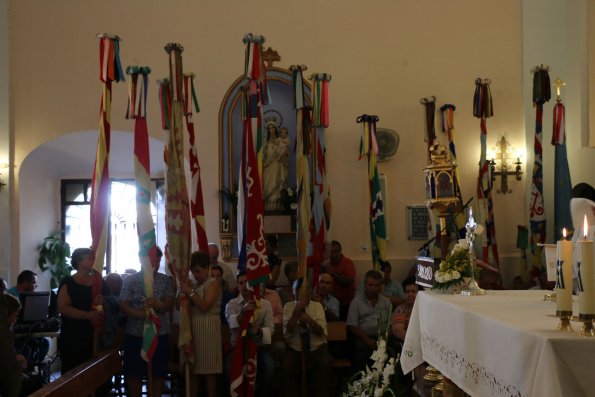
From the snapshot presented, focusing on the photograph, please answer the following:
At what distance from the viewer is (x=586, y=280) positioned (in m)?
2.43

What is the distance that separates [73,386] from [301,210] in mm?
3429

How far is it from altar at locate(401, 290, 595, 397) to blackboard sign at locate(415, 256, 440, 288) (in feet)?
0.50

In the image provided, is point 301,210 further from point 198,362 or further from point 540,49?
point 540,49

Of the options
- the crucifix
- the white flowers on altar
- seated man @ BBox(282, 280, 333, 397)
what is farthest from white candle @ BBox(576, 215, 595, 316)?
the crucifix

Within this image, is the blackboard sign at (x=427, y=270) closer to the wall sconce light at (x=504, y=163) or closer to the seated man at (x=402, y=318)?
the seated man at (x=402, y=318)

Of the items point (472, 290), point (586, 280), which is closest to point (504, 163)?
point (472, 290)

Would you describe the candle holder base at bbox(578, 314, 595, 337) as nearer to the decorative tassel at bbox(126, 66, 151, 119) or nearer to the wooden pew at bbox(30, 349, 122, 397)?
the wooden pew at bbox(30, 349, 122, 397)

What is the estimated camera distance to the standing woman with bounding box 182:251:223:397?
7.03m

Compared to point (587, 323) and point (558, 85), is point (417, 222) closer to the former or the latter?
point (558, 85)

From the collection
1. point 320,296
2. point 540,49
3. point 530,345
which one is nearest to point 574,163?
point 540,49

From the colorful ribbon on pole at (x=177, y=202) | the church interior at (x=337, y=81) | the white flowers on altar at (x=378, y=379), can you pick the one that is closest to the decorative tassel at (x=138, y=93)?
the colorful ribbon on pole at (x=177, y=202)

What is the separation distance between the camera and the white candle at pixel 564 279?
2518 millimetres

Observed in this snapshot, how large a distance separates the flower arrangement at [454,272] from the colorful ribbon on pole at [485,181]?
5879mm

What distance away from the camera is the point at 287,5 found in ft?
35.0
